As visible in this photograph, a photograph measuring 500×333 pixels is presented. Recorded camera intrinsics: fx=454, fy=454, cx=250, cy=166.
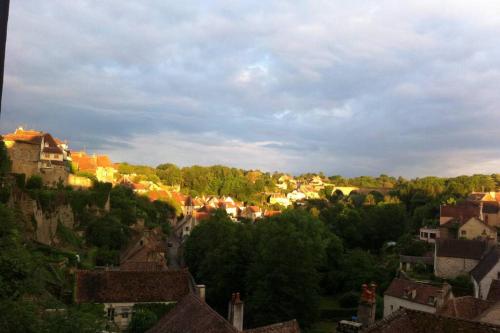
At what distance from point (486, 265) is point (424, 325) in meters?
29.0

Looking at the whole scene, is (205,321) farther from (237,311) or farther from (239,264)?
(239,264)

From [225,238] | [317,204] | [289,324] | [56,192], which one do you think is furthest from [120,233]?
[317,204]

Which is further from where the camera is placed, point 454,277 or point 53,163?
point 53,163

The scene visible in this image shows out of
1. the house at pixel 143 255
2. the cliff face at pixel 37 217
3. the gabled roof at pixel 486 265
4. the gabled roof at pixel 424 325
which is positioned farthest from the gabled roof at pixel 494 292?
the cliff face at pixel 37 217

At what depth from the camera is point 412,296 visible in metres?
34.2

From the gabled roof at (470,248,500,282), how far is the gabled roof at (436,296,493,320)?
52.9 feet

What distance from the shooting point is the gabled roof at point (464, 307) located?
21.3 m

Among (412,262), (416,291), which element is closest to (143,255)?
(416,291)

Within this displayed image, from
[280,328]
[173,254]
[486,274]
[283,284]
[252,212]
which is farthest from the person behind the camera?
[252,212]

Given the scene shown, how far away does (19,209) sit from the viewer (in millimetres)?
36594

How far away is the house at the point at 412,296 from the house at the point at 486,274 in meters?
4.49

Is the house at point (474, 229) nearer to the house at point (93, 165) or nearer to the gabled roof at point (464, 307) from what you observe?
the gabled roof at point (464, 307)

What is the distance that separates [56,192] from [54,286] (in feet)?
60.9

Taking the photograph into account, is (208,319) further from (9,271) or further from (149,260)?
(149,260)
